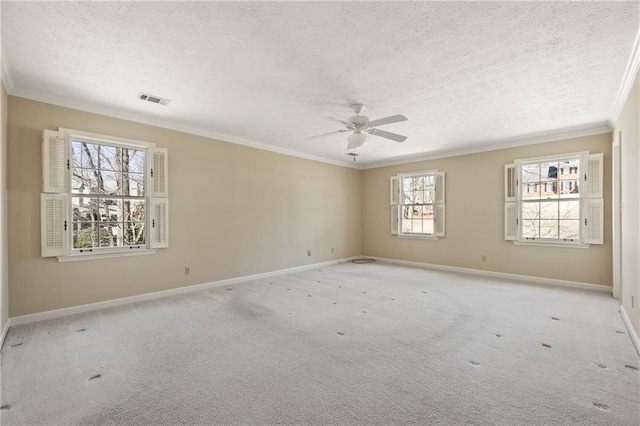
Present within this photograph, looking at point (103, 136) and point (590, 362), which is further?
point (103, 136)

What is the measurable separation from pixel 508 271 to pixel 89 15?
22.6ft

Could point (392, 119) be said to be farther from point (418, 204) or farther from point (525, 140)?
point (418, 204)

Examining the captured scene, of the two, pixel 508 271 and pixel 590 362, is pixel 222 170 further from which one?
pixel 508 271

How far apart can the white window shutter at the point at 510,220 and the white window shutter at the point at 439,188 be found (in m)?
1.28

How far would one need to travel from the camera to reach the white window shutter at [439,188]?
6.61 meters

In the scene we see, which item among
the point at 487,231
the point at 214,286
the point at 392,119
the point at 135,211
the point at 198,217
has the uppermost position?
the point at 392,119

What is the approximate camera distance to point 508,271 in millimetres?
5688

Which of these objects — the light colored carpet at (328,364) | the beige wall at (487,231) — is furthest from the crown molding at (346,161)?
the light colored carpet at (328,364)

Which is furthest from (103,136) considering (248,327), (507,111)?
(507,111)

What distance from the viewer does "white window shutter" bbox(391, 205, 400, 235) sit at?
24.4ft

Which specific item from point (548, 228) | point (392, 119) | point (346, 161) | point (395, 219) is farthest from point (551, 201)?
point (346, 161)

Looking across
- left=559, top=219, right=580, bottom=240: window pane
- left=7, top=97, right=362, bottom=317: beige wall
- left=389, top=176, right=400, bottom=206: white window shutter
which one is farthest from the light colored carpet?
left=389, top=176, right=400, bottom=206: white window shutter

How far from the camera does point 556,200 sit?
527cm

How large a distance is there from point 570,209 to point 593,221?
1.38 feet
